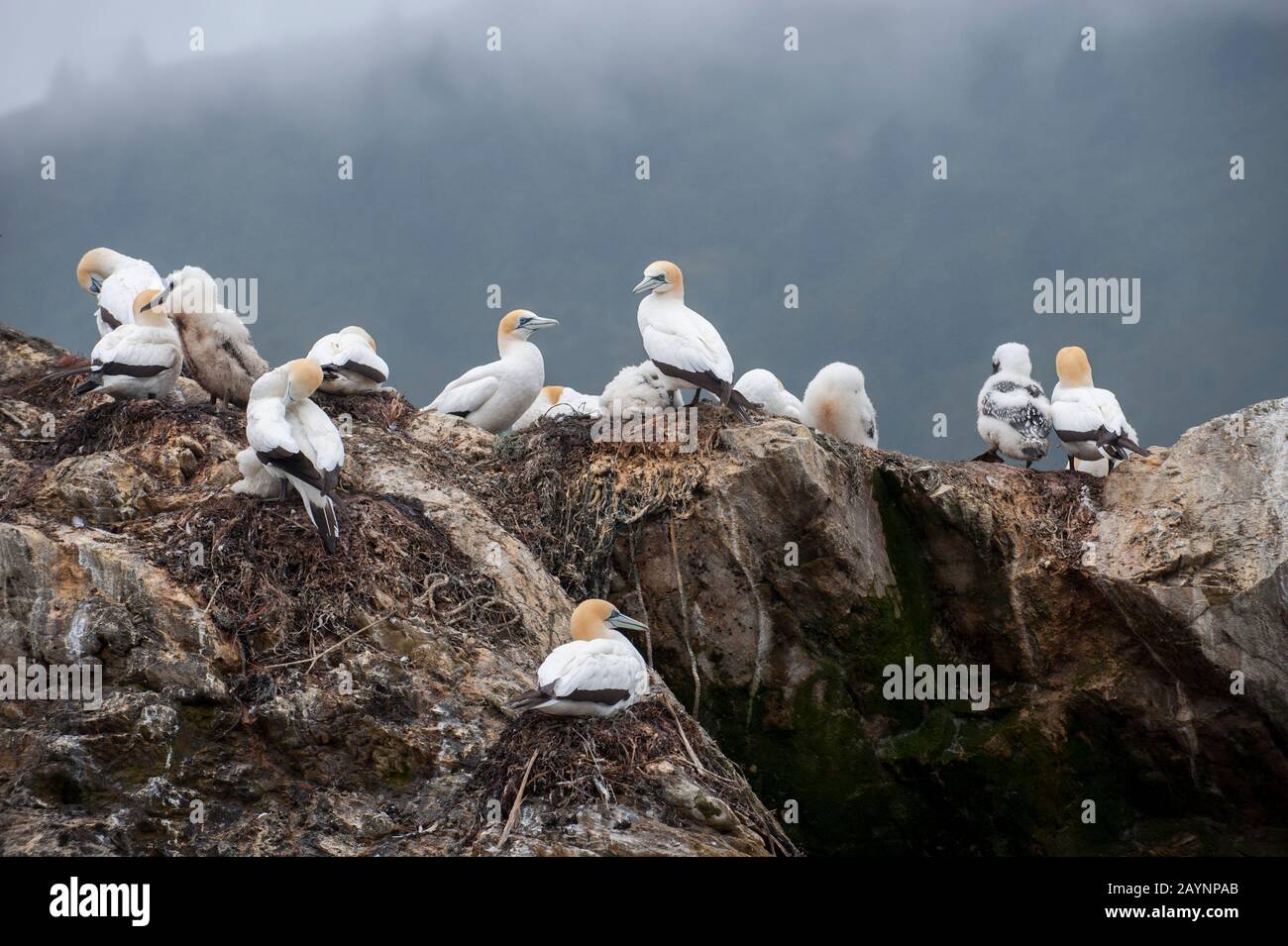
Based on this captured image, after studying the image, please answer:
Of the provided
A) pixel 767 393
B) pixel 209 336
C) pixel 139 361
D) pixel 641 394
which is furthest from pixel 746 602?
pixel 139 361

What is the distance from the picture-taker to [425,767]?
755cm

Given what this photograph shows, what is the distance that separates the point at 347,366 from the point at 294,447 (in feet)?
11.1

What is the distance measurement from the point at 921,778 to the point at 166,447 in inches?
256

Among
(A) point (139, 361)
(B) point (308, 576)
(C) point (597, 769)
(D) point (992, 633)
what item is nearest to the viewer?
(C) point (597, 769)

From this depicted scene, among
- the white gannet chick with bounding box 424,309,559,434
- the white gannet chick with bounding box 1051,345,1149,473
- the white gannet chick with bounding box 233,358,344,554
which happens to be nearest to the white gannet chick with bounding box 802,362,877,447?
the white gannet chick with bounding box 1051,345,1149,473

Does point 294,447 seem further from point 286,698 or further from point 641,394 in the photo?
point 641,394

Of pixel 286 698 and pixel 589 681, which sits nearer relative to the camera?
pixel 589 681

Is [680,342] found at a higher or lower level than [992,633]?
higher

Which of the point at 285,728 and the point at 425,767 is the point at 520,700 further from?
the point at 285,728

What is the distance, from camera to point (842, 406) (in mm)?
12484

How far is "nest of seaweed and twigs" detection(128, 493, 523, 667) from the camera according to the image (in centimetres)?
794

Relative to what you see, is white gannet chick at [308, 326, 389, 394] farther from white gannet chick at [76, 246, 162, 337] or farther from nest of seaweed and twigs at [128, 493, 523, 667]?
nest of seaweed and twigs at [128, 493, 523, 667]

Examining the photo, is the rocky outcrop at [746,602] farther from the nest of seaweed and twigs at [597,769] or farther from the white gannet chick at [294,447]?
the white gannet chick at [294,447]

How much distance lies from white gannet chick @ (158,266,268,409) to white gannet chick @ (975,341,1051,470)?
652 centimetres
